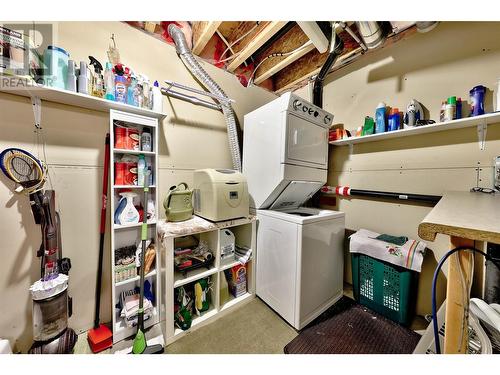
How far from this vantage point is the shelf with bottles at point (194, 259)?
1.52m

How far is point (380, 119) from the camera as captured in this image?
5.80 ft

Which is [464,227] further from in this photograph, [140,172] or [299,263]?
[140,172]

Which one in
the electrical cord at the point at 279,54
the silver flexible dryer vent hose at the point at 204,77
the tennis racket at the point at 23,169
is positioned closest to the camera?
the tennis racket at the point at 23,169

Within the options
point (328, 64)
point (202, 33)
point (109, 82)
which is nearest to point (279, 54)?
point (328, 64)

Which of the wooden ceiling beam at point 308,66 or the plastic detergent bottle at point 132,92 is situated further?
the wooden ceiling beam at point 308,66

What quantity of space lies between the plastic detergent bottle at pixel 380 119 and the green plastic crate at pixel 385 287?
4.14 ft

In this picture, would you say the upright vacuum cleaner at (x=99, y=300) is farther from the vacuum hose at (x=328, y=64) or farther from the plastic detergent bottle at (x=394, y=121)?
the plastic detergent bottle at (x=394, y=121)

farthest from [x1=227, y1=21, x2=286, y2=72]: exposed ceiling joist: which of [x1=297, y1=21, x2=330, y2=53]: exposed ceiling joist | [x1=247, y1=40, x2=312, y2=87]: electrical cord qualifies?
Result: [x1=247, y1=40, x2=312, y2=87]: electrical cord

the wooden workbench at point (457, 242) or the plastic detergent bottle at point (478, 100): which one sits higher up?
the plastic detergent bottle at point (478, 100)

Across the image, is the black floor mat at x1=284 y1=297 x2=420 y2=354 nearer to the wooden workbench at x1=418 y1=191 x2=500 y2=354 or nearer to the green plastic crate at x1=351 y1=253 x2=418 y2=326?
the green plastic crate at x1=351 y1=253 x2=418 y2=326

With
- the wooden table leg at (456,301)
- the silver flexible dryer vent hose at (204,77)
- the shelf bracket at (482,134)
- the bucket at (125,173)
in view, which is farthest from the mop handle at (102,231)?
the shelf bracket at (482,134)
